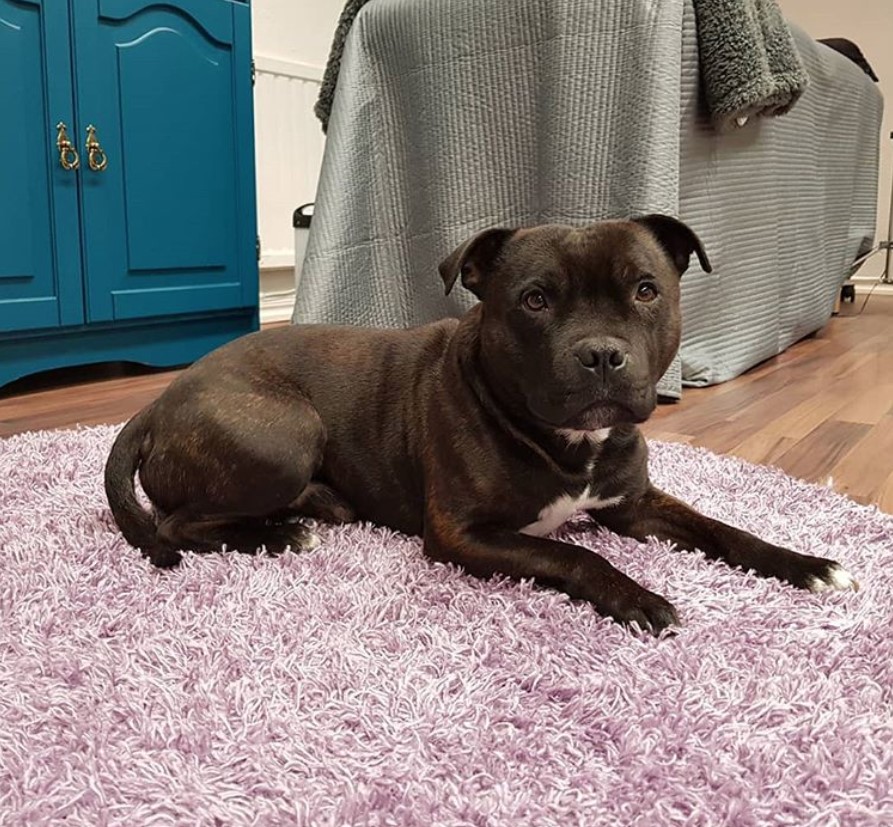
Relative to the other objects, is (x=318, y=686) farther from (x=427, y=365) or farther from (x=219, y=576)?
(x=427, y=365)

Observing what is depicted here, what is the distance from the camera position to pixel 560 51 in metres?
2.42

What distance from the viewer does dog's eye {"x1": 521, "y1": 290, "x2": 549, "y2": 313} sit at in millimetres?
1296

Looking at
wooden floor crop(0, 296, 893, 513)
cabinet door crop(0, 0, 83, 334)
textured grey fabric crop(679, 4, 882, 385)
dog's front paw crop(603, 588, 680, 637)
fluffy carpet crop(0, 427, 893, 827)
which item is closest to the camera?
fluffy carpet crop(0, 427, 893, 827)

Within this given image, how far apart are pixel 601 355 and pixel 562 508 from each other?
10.7 inches

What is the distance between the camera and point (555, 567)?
4.09 feet

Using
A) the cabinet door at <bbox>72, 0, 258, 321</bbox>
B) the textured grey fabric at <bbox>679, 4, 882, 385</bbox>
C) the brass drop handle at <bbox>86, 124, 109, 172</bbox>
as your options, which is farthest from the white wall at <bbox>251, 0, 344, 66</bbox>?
the textured grey fabric at <bbox>679, 4, 882, 385</bbox>

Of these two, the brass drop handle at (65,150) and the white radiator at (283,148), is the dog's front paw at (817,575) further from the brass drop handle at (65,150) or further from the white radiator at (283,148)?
the white radiator at (283,148)

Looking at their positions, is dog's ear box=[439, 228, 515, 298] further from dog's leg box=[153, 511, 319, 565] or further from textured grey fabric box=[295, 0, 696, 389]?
textured grey fabric box=[295, 0, 696, 389]

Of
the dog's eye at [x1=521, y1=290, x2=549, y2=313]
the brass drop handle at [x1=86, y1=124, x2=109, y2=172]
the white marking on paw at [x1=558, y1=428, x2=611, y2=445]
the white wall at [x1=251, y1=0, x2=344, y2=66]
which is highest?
the white wall at [x1=251, y1=0, x2=344, y2=66]

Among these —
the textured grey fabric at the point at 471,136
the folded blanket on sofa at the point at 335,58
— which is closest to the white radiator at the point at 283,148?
the folded blanket on sofa at the point at 335,58

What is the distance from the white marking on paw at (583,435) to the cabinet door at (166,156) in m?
2.18

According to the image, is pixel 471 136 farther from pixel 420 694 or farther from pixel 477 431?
pixel 420 694

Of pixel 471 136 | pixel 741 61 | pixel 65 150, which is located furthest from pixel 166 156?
pixel 741 61

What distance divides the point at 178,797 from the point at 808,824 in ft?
1.75
